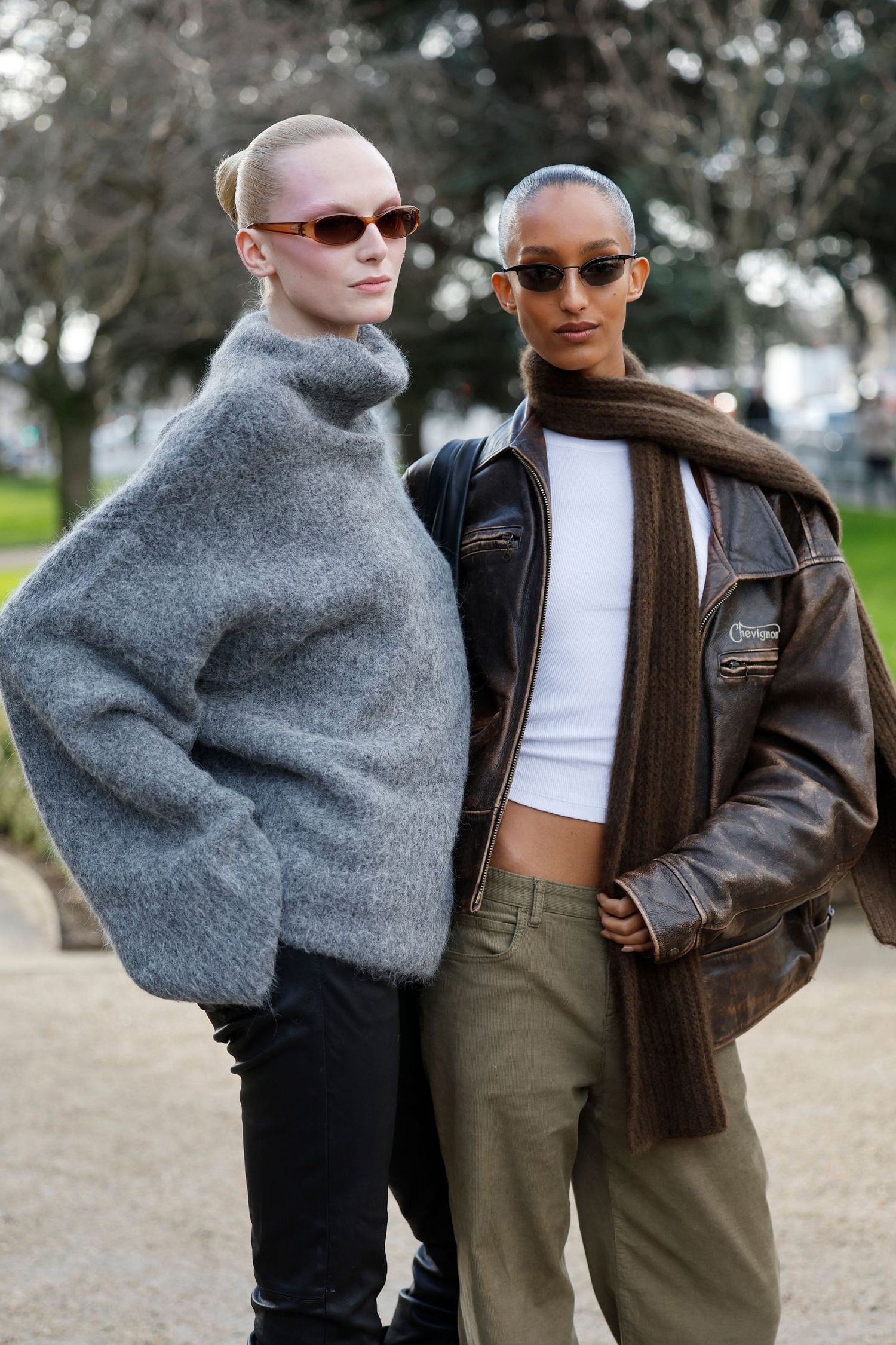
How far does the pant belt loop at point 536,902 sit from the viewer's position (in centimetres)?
240

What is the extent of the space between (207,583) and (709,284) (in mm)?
16890

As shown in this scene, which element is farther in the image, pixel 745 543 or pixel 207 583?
pixel 745 543

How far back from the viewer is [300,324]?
2316 millimetres

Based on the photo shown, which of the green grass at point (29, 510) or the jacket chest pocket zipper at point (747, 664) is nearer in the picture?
the jacket chest pocket zipper at point (747, 664)

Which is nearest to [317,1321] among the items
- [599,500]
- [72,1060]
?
[599,500]

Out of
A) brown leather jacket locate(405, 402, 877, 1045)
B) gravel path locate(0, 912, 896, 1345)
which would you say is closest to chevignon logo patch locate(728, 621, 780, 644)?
brown leather jacket locate(405, 402, 877, 1045)

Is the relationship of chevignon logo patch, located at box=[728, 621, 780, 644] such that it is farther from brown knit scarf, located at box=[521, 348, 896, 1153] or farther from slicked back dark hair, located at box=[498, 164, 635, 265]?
slicked back dark hair, located at box=[498, 164, 635, 265]

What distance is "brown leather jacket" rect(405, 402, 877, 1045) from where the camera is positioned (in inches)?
91.0

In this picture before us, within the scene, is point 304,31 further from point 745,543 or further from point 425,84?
point 745,543

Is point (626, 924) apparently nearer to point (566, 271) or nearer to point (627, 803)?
point (627, 803)

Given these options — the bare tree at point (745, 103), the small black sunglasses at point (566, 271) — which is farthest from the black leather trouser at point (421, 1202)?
the bare tree at point (745, 103)

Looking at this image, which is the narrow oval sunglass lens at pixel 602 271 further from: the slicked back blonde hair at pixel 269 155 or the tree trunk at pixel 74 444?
the tree trunk at pixel 74 444

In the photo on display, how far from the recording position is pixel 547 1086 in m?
2.41

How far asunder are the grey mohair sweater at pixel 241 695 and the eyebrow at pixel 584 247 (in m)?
0.34
